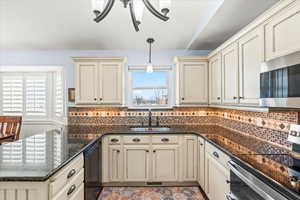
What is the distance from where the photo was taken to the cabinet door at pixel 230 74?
218 centimetres

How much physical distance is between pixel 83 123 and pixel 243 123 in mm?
2683

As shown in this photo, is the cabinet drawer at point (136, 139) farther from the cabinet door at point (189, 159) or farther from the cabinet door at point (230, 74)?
the cabinet door at point (230, 74)

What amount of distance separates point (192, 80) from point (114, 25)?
1.51 meters

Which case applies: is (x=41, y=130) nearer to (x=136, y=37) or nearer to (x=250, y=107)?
(x=136, y=37)

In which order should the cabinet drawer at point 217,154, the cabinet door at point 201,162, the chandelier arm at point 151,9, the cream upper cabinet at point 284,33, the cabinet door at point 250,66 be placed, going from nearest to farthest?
the cream upper cabinet at point 284,33
the chandelier arm at point 151,9
the cabinet door at point 250,66
the cabinet drawer at point 217,154
the cabinet door at point 201,162

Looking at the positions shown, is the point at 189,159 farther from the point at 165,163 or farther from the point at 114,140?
the point at 114,140

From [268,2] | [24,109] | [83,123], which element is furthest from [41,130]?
[268,2]

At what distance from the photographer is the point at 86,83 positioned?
10.3ft

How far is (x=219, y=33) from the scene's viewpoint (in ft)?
8.86

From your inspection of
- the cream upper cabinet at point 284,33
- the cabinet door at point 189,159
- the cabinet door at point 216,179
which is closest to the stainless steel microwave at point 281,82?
the cream upper cabinet at point 284,33

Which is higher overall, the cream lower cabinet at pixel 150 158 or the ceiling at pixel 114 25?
the ceiling at pixel 114 25

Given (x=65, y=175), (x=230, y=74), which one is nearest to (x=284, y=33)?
(x=230, y=74)

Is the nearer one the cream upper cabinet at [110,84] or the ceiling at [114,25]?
the ceiling at [114,25]

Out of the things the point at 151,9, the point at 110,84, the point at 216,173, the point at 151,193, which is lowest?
the point at 151,193
